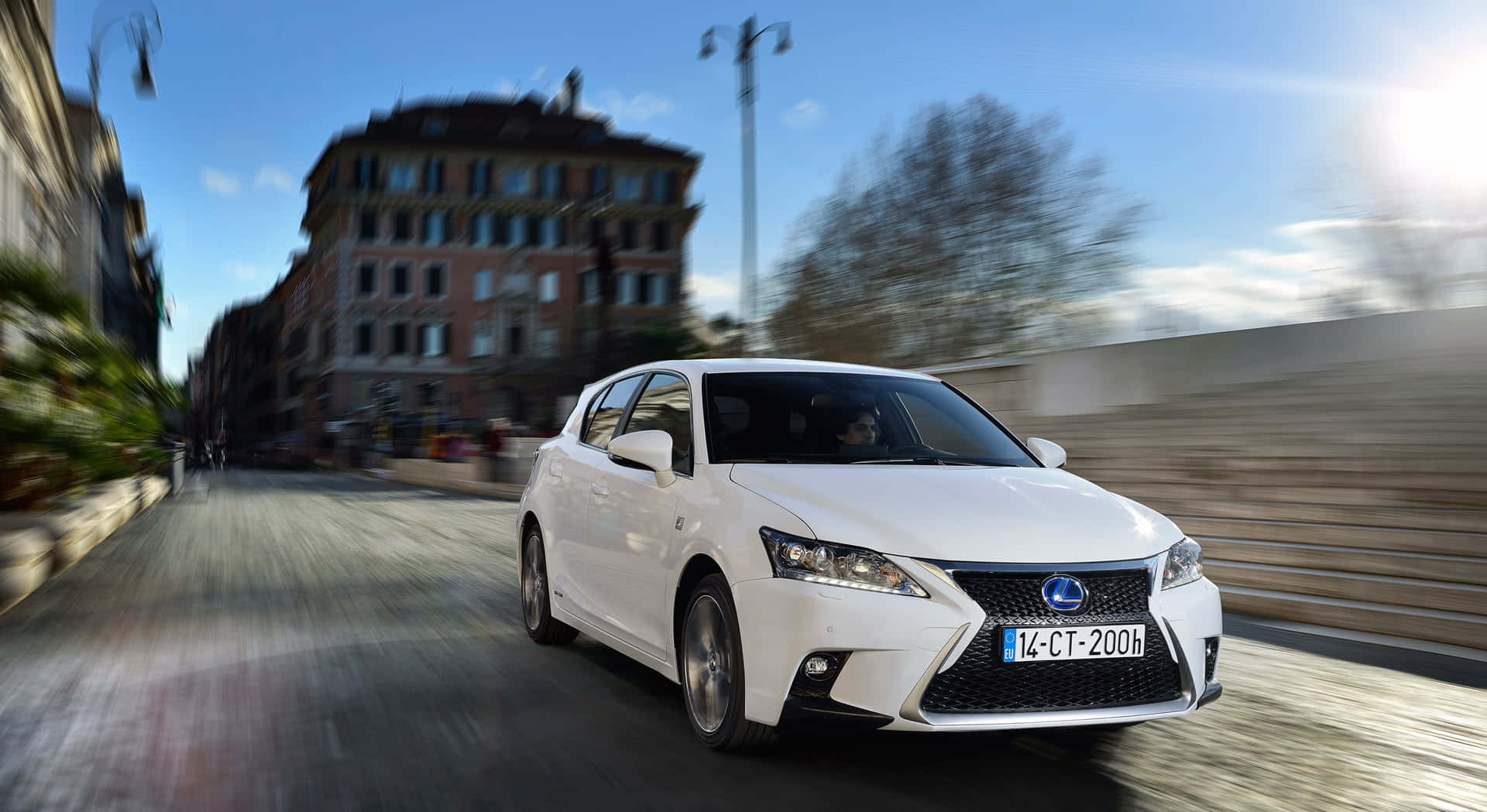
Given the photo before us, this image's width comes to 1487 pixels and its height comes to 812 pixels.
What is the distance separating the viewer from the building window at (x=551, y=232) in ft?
263

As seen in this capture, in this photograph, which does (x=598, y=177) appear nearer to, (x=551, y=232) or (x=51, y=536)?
(x=551, y=232)

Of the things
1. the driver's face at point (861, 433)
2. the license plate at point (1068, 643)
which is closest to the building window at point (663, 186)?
the driver's face at point (861, 433)

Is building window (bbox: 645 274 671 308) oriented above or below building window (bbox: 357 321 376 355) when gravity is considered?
above

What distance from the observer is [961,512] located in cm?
446

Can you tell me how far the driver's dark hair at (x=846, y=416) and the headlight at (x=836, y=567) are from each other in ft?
4.12

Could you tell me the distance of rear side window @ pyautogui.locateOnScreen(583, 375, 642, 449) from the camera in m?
6.50

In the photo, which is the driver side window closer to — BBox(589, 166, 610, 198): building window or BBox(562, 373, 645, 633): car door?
BBox(562, 373, 645, 633): car door

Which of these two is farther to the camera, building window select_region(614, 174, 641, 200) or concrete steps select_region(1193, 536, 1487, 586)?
building window select_region(614, 174, 641, 200)

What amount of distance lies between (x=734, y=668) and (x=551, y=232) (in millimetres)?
77509

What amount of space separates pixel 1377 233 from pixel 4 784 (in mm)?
14928

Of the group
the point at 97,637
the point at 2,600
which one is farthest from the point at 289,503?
the point at 97,637

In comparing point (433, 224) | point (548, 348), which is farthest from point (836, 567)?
point (433, 224)

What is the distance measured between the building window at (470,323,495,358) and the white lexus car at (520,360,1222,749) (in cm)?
7440

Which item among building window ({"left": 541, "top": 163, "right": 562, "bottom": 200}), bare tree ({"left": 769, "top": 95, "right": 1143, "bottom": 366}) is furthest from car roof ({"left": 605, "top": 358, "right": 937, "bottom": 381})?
building window ({"left": 541, "top": 163, "right": 562, "bottom": 200})
